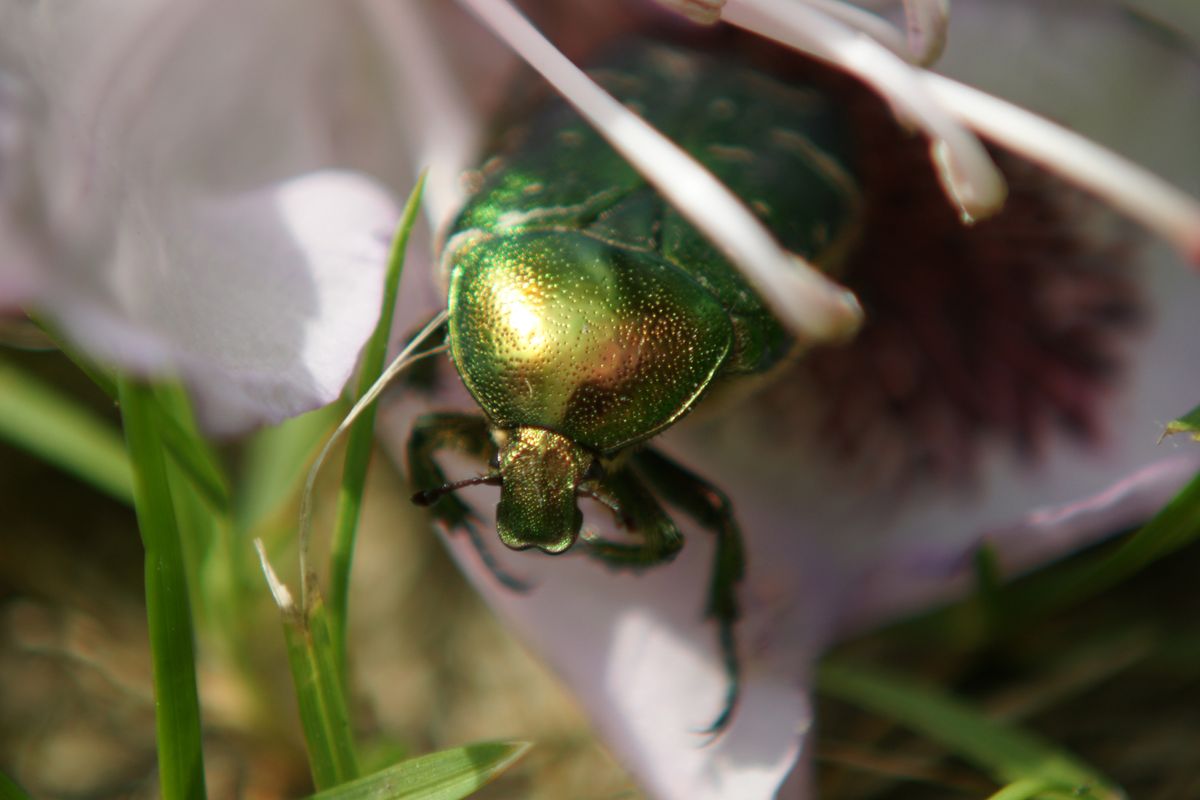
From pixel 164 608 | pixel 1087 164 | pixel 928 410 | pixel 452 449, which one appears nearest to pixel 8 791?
pixel 164 608

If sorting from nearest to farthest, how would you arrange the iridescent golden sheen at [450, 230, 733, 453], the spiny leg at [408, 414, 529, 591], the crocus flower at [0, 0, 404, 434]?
1. the crocus flower at [0, 0, 404, 434]
2. the iridescent golden sheen at [450, 230, 733, 453]
3. the spiny leg at [408, 414, 529, 591]

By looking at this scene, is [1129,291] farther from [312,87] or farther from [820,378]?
[312,87]

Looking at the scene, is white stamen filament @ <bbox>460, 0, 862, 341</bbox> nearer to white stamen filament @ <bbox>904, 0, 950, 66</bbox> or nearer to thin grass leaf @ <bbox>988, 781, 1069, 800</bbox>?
white stamen filament @ <bbox>904, 0, 950, 66</bbox>

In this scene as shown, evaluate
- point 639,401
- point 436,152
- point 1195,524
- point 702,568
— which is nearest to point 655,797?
point 702,568

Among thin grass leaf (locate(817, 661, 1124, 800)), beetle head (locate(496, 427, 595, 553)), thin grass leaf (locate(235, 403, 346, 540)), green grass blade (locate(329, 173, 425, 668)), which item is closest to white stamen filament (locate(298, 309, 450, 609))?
green grass blade (locate(329, 173, 425, 668))

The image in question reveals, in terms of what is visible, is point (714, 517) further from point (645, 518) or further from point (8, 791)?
point (8, 791)

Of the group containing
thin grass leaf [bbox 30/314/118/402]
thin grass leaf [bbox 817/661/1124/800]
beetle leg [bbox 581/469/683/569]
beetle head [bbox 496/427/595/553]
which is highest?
thin grass leaf [bbox 30/314/118/402]
